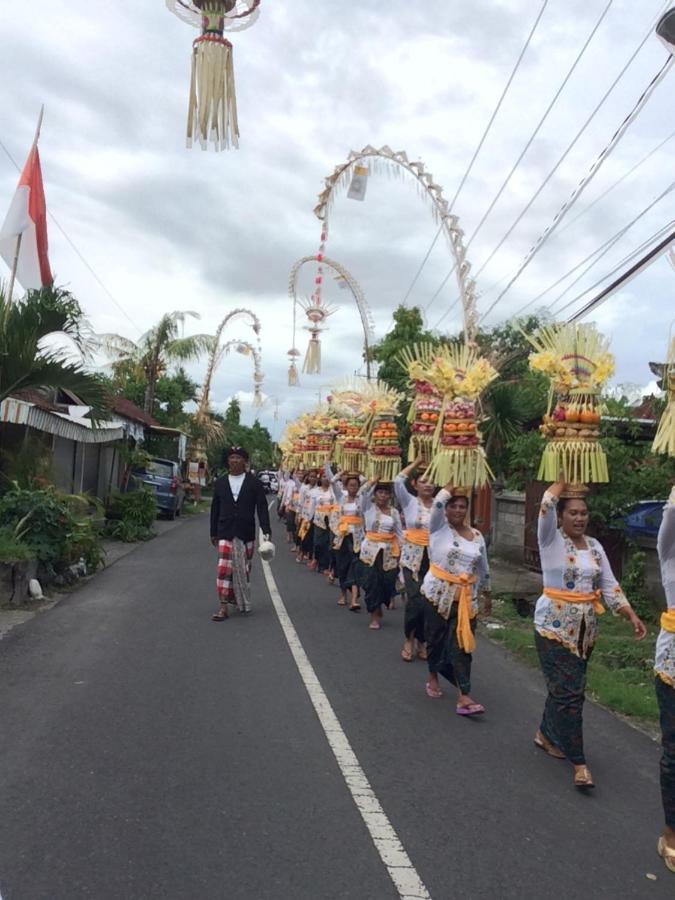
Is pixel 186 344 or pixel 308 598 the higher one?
pixel 186 344

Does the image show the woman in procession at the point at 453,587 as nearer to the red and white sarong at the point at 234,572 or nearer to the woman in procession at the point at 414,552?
the woman in procession at the point at 414,552

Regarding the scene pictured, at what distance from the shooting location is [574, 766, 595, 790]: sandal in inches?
171

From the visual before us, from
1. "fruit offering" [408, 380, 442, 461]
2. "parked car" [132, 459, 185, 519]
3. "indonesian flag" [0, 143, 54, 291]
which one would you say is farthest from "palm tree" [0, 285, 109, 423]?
"parked car" [132, 459, 185, 519]

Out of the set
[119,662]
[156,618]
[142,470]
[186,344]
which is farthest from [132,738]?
[186,344]

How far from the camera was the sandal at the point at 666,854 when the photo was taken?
3.56m

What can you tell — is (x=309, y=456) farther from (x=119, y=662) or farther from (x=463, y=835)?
(x=463, y=835)

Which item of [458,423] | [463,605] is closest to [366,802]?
[463,605]

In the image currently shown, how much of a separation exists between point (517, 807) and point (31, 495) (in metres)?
7.73

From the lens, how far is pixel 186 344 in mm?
28203

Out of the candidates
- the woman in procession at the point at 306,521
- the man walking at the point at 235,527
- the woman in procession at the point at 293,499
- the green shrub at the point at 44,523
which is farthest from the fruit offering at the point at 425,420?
the woman in procession at the point at 293,499

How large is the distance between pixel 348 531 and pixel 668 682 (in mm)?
6837

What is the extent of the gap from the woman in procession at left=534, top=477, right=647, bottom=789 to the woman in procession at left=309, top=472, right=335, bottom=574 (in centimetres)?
786

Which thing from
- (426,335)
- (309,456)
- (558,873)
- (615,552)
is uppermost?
(426,335)

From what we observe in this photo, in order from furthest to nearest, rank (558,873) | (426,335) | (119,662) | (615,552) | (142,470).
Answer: (142,470), (426,335), (615,552), (119,662), (558,873)
